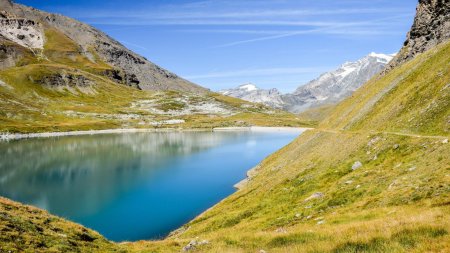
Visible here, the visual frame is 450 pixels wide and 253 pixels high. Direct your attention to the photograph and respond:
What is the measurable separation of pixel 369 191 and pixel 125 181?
270 ft

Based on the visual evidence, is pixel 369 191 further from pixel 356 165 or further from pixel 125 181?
pixel 125 181

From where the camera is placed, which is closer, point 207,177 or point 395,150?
point 395,150

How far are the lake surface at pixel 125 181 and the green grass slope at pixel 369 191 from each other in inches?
704

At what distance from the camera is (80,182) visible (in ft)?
337

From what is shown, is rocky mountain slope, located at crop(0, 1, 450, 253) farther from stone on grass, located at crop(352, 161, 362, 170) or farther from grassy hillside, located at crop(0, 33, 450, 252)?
grassy hillside, located at crop(0, 33, 450, 252)

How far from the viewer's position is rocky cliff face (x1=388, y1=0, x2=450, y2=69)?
82125 millimetres

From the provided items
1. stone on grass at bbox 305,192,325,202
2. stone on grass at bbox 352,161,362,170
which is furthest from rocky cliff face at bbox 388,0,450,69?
stone on grass at bbox 305,192,325,202

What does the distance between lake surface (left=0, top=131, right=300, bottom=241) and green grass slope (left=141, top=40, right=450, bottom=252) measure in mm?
17879

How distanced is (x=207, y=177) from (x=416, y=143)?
2795 inches

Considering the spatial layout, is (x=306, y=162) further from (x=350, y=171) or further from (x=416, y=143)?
(x=416, y=143)

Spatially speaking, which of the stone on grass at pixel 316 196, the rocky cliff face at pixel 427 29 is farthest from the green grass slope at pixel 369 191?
the rocky cliff face at pixel 427 29

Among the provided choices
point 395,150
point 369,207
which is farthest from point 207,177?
point 369,207

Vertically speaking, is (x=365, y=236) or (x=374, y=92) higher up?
(x=374, y=92)

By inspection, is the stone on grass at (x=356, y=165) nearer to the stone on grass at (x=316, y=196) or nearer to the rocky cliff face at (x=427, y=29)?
the stone on grass at (x=316, y=196)
